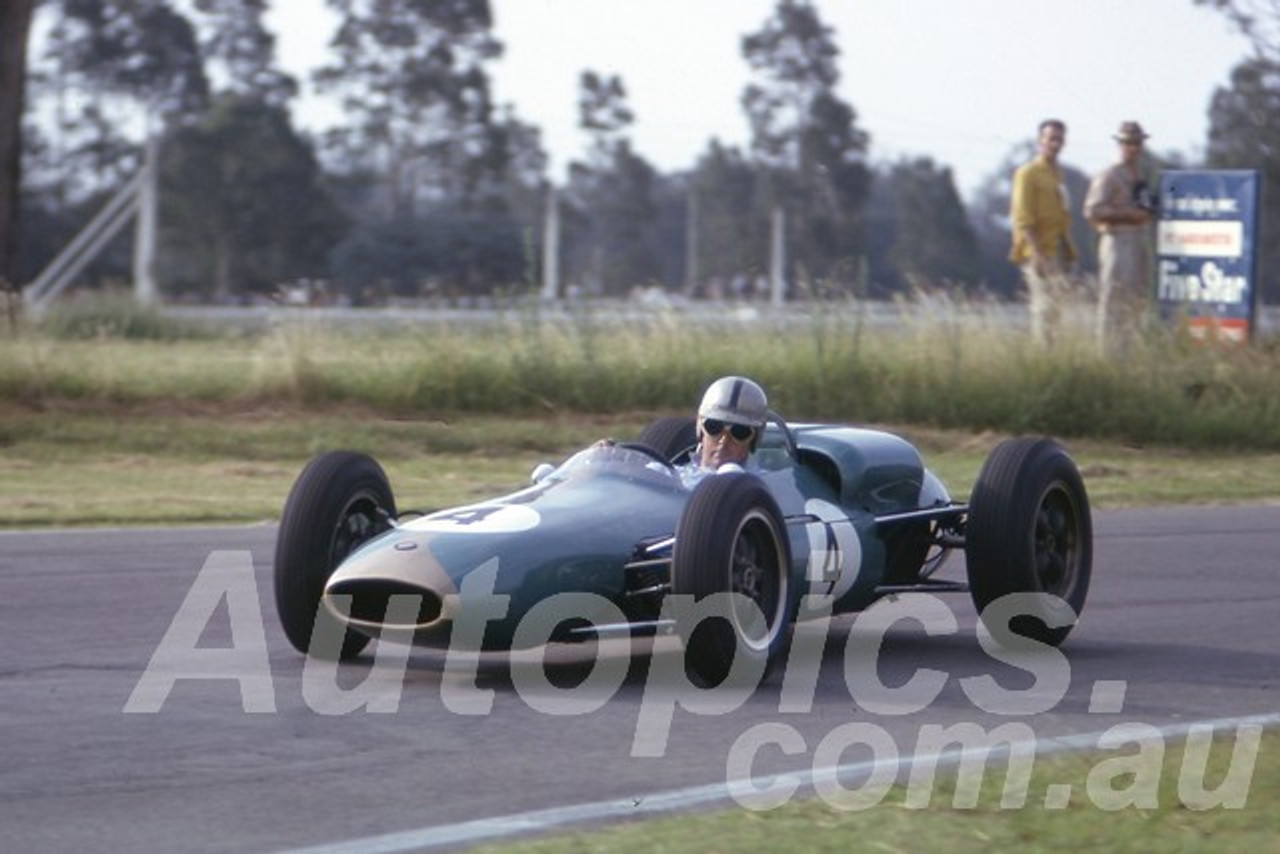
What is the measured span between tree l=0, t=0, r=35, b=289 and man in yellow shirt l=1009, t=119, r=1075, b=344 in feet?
29.3

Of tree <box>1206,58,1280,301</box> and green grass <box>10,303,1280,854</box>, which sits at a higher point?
tree <box>1206,58,1280,301</box>

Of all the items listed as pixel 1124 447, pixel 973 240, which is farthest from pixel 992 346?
pixel 973 240

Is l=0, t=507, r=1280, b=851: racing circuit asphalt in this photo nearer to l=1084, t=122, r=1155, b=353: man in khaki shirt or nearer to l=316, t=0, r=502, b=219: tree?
l=1084, t=122, r=1155, b=353: man in khaki shirt

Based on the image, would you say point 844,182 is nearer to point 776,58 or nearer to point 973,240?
point 776,58

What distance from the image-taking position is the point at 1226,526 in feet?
43.3

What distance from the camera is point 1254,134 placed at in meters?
33.0

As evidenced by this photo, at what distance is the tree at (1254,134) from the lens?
31797mm

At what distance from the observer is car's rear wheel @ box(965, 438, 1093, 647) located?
28.1ft

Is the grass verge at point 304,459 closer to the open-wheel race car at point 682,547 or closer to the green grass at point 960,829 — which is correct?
the open-wheel race car at point 682,547

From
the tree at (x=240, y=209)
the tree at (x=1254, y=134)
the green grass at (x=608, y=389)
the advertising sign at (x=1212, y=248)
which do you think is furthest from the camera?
the tree at (x=240, y=209)

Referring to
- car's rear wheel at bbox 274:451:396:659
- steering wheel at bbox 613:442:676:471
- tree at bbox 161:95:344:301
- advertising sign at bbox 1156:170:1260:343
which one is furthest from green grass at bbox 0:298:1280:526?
tree at bbox 161:95:344:301

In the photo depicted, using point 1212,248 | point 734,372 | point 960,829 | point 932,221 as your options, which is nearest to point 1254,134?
point 932,221

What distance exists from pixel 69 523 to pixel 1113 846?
26.5ft

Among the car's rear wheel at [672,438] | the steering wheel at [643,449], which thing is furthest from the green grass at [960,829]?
the car's rear wheel at [672,438]
